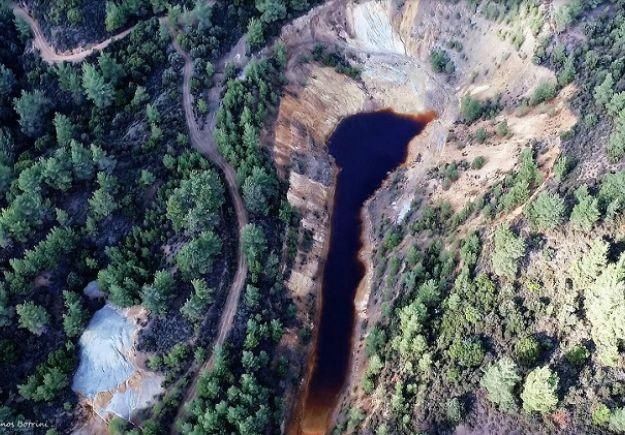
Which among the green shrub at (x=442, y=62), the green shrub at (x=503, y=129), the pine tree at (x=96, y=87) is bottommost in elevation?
the green shrub at (x=503, y=129)

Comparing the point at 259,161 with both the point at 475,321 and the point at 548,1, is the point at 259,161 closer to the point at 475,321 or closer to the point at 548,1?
the point at 475,321

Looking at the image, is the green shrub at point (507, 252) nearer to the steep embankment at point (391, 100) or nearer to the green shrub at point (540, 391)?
the green shrub at point (540, 391)

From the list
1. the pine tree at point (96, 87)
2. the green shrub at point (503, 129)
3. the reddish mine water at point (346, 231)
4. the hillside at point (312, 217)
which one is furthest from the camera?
the pine tree at point (96, 87)

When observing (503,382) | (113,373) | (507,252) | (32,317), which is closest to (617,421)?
(503,382)

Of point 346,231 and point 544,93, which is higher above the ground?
point 544,93

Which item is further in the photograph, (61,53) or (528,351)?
(61,53)

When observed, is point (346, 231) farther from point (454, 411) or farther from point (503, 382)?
point (503, 382)

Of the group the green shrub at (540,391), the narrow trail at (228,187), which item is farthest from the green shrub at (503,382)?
the narrow trail at (228,187)
